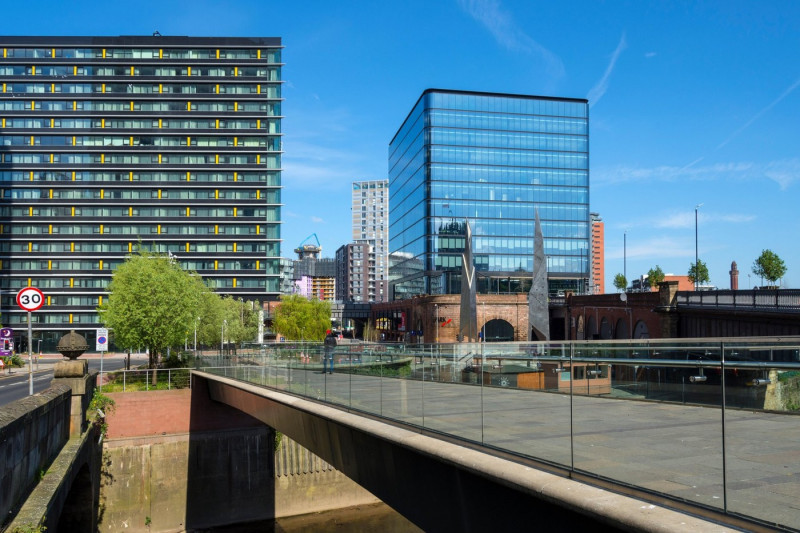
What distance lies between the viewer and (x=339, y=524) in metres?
35.6

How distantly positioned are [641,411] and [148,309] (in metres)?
37.1

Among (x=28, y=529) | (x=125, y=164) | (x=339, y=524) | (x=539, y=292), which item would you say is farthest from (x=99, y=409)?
(x=125, y=164)

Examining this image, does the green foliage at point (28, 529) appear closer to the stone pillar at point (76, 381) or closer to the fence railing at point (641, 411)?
the fence railing at point (641, 411)

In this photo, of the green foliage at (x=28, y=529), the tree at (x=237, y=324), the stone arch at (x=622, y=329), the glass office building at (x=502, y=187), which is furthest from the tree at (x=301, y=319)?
the green foliage at (x=28, y=529)

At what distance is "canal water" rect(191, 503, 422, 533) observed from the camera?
3447 cm

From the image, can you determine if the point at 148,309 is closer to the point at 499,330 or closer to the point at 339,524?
the point at 339,524

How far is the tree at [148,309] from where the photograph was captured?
1599 inches

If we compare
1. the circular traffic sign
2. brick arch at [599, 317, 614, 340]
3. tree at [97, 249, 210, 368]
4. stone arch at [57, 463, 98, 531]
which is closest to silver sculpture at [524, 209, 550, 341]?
brick arch at [599, 317, 614, 340]

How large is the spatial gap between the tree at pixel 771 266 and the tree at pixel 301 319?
169 feet

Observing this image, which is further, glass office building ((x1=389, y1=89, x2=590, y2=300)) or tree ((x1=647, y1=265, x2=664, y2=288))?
tree ((x1=647, y1=265, x2=664, y2=288))

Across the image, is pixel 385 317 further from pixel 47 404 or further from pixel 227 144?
pixel 47 404

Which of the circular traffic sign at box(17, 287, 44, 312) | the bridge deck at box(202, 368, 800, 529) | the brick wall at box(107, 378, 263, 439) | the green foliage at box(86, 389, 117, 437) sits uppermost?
the circular traffic sign at box(17, 287, 44, 312)

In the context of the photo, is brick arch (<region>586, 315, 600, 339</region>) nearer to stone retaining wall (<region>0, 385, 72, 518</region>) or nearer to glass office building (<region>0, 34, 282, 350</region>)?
glass office building (<region>0, 34, 282, 350</region>)

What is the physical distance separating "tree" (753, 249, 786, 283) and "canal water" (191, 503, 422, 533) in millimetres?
61464
